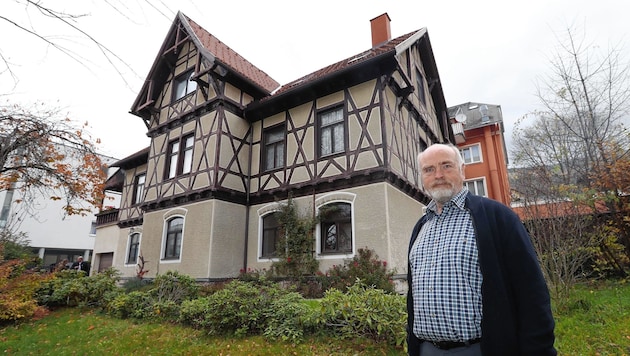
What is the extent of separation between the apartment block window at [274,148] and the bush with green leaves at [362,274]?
14.5 ft

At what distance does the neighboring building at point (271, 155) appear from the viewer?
9.35 meters

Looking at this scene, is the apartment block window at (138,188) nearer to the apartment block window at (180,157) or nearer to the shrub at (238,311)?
the apartment block window at (180,157)

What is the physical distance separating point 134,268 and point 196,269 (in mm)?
5820

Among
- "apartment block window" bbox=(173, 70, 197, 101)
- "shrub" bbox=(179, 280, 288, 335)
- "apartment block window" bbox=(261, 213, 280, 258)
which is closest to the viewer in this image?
"shrub" bbox=(179, 280, 288, 335)

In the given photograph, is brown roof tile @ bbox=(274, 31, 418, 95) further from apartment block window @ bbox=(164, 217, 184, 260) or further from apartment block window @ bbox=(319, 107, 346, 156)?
apartment block window @ bbox=(164, 217, 184, 260)

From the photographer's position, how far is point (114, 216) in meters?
18.6

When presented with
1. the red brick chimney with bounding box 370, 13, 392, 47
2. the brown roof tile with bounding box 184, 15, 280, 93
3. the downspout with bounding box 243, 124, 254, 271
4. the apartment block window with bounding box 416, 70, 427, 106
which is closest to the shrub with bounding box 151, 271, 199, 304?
the downspout with bounding box 243, 124, 254, 271

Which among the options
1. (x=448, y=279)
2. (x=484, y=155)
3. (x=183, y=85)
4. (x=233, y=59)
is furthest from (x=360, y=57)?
(x=484, y=155)

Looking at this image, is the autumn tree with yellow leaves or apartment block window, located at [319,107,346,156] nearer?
the autumn tree with yellow leaves

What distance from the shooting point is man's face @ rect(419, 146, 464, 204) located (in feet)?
7.33

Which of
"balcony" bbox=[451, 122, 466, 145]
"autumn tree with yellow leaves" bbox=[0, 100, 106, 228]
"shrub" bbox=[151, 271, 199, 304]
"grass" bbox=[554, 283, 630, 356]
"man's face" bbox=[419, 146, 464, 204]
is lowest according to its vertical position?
"grass" bbox=[554, 283, 630, 356]

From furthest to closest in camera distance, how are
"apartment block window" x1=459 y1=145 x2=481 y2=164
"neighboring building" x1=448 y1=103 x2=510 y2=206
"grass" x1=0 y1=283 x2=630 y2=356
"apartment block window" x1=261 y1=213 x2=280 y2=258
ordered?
"apartment block window" x1=459 y1=145 x2=481 y2=164
"neighboring building" x1=448 y1=103 x2=510 y2=206
"apartment block window" x1=261 y1=213 x2=280 y2=258
"grass" x1=0 y1=283 x2=630 y2=356

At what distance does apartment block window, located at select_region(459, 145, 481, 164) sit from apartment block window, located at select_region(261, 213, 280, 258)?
50.3 ft

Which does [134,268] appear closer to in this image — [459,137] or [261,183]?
[261,183]
